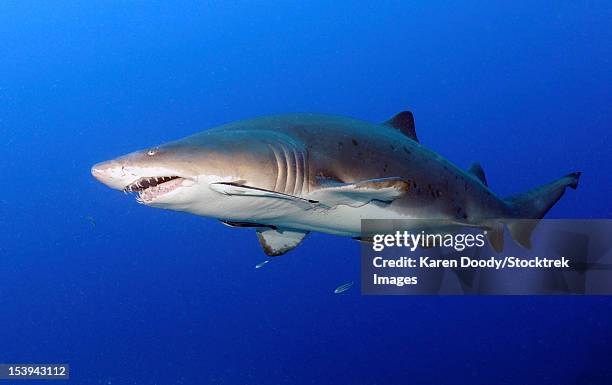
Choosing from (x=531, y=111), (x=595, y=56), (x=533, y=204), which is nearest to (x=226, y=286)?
(x=531, y=111)

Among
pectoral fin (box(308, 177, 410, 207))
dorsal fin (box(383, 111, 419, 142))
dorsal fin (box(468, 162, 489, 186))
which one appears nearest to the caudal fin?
dorsal fin (box(468, 162, 489, 186))

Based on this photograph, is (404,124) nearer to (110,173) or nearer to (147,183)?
(147,183)

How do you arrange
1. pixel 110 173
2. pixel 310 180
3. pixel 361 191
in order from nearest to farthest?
pixel 110 173, pixel 361 191, pixel 310 180

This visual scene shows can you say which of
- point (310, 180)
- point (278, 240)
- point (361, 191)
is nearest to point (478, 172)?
point (278, 240)

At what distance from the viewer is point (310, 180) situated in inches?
136

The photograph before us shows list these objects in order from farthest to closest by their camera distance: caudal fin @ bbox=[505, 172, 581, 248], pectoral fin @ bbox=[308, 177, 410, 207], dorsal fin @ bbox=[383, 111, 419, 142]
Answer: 1. caudal fin @ bbox=[505, 172, 581, 248]
2. dorsal fin @ bbox=[383, 111, 419, 142]
3. pectoral fin @ bbox=[308, 177, 410, 207]

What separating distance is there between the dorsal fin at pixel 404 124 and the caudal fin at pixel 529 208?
147cm

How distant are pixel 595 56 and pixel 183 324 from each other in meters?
50.2

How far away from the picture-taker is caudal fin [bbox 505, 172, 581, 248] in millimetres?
5395

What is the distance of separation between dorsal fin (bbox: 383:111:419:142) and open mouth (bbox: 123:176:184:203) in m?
2.91

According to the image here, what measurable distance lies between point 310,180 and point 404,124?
2032mm

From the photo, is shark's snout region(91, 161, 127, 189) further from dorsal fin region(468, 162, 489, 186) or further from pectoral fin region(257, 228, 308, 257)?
dorsal fin region(468, 162, 489, 186)

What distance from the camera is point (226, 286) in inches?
2331

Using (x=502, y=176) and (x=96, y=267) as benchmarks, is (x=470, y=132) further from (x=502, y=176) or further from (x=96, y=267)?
(x=96, y=267)
